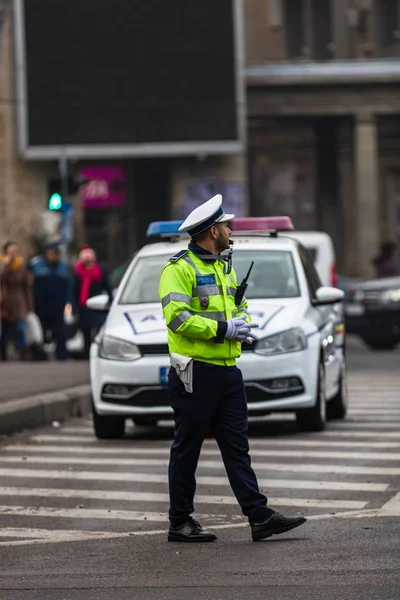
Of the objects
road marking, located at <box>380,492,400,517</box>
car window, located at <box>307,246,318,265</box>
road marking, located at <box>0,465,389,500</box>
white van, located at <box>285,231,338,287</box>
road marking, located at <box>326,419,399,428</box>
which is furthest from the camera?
car window, located at <box>307,246,318,265</box>

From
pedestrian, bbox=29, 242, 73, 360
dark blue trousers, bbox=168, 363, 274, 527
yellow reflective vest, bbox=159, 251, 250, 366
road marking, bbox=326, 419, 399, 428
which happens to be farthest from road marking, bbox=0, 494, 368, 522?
pedestrian, bbox=29, 242, 73, 360

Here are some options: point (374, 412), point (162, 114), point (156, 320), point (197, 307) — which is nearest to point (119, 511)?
point (197, 307)

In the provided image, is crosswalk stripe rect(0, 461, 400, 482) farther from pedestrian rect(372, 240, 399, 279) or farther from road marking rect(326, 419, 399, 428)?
pedestrian rect(372, 240, 399, 279)

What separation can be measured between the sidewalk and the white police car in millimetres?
1047

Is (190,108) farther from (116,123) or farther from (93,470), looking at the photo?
(93,470)

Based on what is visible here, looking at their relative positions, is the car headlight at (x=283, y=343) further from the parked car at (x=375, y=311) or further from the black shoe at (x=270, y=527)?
the parked car at (x=375, y=311)

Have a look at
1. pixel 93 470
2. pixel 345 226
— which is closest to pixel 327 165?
pixel 345 226

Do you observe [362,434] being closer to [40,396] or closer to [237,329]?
[40,396]

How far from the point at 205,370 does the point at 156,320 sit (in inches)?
219

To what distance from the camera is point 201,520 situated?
388 inches

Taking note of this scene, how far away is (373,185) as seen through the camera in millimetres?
43062

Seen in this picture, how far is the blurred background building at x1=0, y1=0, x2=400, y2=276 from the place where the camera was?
39219mm

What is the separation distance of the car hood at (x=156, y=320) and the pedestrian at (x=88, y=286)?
32.4ft

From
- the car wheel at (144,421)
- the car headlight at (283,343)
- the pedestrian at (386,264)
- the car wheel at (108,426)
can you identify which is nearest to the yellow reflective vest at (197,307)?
the car headlight at (283,343)
